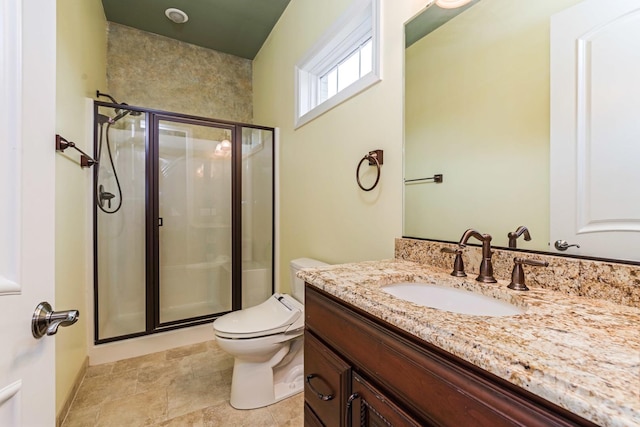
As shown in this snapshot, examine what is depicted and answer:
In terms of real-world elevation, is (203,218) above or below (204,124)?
below

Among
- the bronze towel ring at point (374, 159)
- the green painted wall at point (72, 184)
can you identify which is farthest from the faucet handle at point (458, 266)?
the green painted wall at point (72, 184)

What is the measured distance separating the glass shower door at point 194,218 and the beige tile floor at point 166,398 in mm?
441

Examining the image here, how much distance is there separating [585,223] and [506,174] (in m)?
0.27

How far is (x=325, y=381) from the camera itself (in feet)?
2.88

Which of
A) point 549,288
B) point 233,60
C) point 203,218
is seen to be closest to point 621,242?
point 549,288

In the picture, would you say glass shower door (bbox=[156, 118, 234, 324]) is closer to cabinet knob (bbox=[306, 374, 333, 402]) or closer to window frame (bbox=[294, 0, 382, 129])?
window frame (bbox=[294, 0, 382, 129])

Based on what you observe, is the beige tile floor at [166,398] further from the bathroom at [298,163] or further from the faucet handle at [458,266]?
the faucet handle at [458,266]

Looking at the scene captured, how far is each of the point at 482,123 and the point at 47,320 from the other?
1382 millimetres

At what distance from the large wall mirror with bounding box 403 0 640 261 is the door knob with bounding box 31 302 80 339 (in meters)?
1.18

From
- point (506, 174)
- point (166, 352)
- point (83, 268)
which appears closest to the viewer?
point (506, 174)

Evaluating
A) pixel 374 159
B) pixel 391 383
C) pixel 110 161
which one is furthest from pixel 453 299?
pixel 110 161

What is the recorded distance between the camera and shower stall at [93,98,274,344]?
210 centimetres

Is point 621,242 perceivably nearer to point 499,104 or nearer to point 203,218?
point 499,104

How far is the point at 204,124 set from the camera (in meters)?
2.44
